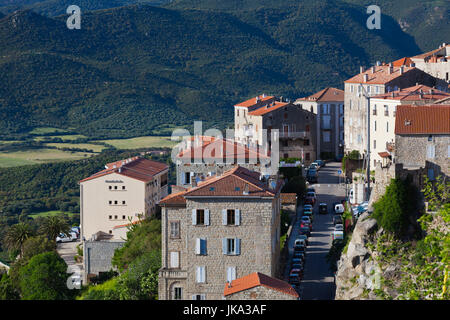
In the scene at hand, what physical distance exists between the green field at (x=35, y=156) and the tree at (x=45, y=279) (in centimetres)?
7159

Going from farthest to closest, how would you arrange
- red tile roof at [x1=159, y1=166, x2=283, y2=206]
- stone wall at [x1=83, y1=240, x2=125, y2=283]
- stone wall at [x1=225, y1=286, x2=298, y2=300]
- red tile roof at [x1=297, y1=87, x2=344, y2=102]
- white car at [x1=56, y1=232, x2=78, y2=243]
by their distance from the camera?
1. red tile roof at [x1=297, y1=87, x2=344, y2=102]
2. white car at [x1=56, y1=232, x2=78, y2=243]
3. stone wall at [x1=83, y1=240, x2=125, y2=283]
4. red tile roof at [x1=159, y1=166, x2=283, y2=206]
5. stone wall at [x1=225, y1=286, x2=298, y2=300]

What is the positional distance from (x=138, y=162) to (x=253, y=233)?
34.9 m

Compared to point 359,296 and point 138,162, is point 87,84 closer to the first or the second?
point 138,162

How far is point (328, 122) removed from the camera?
8394cm

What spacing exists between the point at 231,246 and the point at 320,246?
37.4 ft

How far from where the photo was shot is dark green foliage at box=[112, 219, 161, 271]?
4955 cm

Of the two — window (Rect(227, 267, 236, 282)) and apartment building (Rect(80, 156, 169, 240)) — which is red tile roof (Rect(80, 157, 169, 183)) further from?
window (Rect(227, 267, 236, 282))

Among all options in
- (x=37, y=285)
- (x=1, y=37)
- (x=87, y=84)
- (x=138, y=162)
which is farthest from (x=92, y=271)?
(x=1, y=37)

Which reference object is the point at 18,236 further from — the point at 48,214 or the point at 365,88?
the point at 48,214

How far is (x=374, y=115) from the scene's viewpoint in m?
61.1

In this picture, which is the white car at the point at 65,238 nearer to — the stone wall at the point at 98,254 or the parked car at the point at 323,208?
the stone wall at the point at 98,254

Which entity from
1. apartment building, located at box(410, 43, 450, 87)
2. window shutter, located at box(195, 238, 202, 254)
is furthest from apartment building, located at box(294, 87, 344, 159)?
window shutter, located at box(195, 238, 202, 254)

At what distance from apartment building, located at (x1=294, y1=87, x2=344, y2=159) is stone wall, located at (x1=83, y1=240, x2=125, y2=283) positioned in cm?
2942
